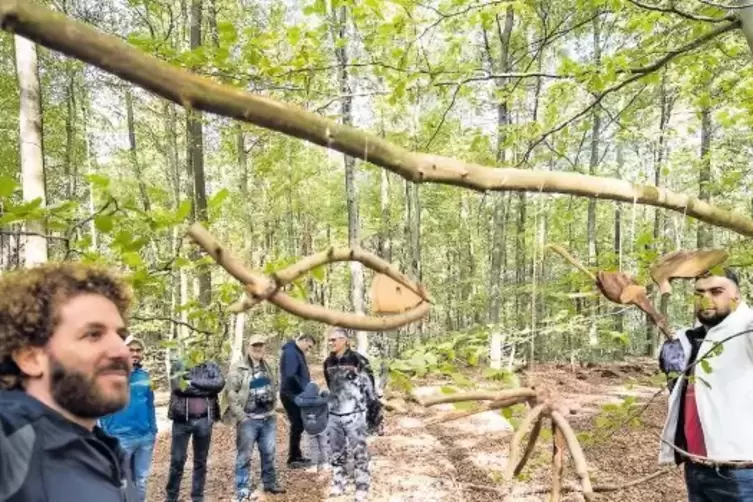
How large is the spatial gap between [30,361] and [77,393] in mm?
170

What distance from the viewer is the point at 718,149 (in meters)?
13.0

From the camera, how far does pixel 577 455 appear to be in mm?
1143

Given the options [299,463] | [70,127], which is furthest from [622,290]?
[70,127]

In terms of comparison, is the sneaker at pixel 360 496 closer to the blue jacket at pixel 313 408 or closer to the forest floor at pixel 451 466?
the forest floor at pixel 451 466

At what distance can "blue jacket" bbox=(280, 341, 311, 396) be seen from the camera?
7.95m

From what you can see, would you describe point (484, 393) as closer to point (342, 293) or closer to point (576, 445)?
point (576, 445)

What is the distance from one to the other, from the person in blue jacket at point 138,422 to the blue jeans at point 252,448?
114cm

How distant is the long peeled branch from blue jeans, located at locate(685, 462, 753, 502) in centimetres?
242

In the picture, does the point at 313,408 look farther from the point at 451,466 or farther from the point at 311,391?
the point at 451,466

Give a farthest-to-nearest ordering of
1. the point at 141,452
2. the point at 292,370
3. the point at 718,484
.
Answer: the point at 292,370, the point at 141,452, the point at 718,484

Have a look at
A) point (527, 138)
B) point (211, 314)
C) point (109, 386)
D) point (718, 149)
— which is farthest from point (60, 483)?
point (718, 149)

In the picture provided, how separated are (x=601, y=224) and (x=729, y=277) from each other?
27.9 meters

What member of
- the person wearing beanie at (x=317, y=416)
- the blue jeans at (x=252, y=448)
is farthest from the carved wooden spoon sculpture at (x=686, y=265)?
the person wearing beanie at (x=317, y=416)

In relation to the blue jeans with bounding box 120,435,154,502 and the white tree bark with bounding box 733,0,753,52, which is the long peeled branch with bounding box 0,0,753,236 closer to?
the white tree bark with bounding box 733,0,753,52
